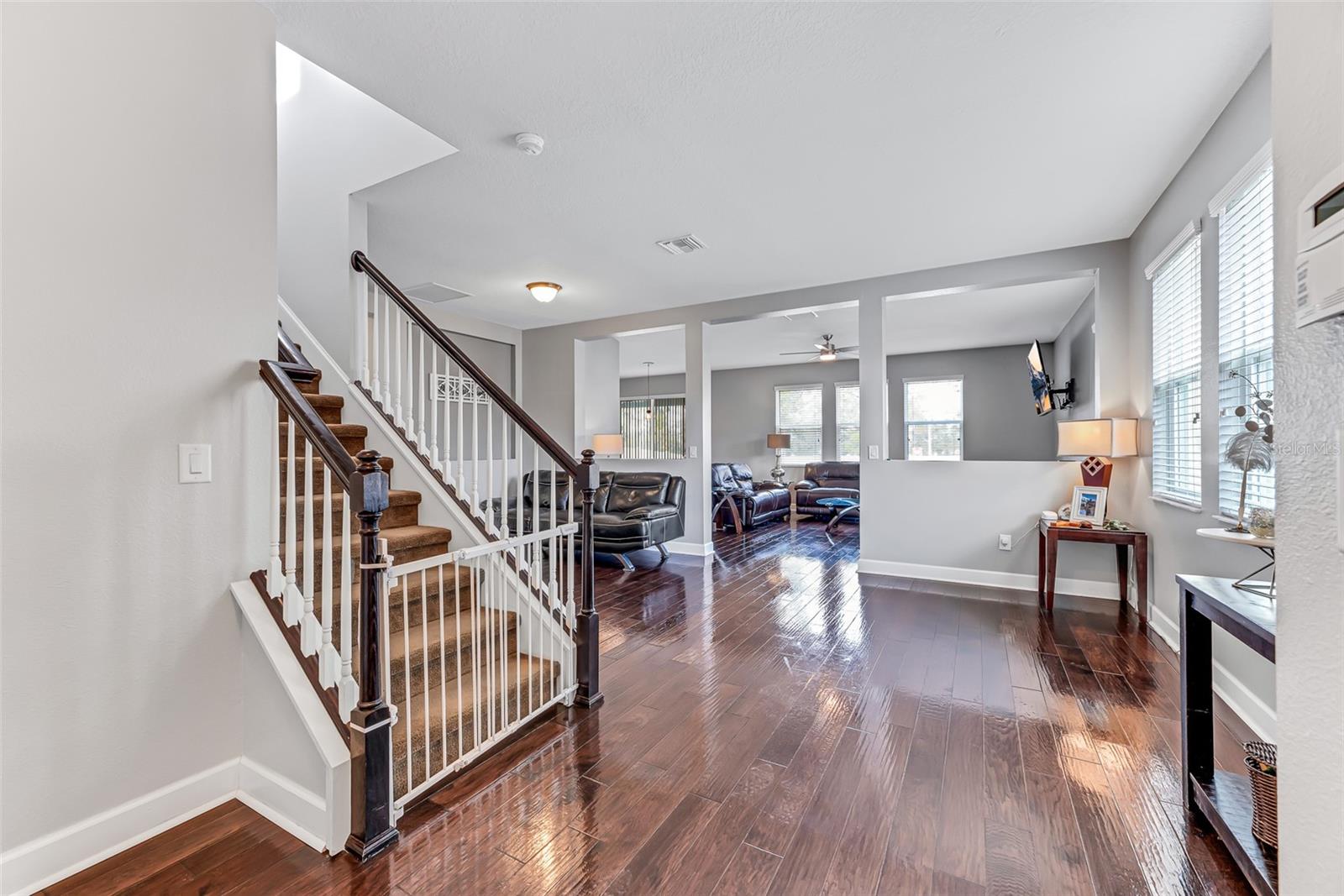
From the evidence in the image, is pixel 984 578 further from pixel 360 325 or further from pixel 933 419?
pixel 933 419

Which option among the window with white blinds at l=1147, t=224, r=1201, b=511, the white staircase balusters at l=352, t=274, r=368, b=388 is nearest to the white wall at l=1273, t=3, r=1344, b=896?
the window with white blinds at l=1147, t=224, r=1201, b=511

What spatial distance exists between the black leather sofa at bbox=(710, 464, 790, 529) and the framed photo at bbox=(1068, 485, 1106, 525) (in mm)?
3945

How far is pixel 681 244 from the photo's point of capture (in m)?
4.07

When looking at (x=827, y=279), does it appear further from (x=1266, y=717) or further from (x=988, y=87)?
(x=1266, y=717)

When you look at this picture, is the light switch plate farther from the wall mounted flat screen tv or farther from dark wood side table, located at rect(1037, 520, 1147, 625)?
the wall mounted flat screen tv

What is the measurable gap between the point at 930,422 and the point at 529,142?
319 inches

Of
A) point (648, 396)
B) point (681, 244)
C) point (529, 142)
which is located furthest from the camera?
point (648, 396)

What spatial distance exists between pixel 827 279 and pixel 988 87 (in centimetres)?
265

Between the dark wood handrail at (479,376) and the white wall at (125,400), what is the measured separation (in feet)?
2.81

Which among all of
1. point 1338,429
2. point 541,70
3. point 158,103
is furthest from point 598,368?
point 1338,429

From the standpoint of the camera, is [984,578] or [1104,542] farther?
[984,578]

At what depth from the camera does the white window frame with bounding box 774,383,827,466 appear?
32.3ft

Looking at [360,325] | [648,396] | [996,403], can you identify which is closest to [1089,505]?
[360,325]

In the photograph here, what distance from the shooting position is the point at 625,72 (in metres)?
2.23
